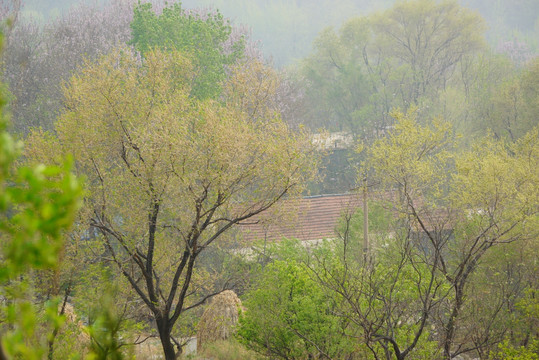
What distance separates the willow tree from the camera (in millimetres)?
12922

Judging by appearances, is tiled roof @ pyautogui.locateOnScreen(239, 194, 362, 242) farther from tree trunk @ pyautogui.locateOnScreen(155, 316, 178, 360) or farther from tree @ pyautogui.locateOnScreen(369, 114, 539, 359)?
tree trunk @ pyautogui.locateOnScreen(155, 316, 178, 360)

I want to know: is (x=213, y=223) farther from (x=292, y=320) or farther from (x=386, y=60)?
(x=386, y=60)

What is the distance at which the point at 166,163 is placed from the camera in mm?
12891

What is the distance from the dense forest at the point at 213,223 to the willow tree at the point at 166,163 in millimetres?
54

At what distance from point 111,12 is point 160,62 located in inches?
1106

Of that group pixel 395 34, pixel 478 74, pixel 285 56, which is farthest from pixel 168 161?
pixel 285 56

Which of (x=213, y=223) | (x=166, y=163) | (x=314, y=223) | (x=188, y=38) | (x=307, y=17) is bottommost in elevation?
(x=213, y=223)

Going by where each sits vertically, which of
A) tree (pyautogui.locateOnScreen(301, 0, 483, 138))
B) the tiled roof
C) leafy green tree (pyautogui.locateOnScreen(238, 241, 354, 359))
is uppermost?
tree (pyautogui.locateOnScreen(301, 0, 483, 138))

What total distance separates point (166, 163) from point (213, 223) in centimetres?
226

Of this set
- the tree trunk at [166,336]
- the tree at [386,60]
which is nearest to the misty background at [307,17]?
the tree at [386,60]

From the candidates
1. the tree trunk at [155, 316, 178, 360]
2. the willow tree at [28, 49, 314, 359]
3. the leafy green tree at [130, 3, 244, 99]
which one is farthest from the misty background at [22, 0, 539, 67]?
the tree trunk at [155, 316, 178, 360]

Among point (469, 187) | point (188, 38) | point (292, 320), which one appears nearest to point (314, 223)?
point (469, 187)

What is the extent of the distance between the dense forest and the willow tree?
54 mm

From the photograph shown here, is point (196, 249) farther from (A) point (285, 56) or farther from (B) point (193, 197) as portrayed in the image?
(A) point (285, 56)
